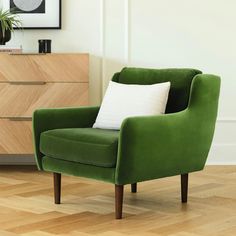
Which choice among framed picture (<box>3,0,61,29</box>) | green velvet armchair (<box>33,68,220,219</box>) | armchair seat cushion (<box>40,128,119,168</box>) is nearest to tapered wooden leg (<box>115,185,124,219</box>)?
green velvet armchair (<box>33,68,220,219</box>)

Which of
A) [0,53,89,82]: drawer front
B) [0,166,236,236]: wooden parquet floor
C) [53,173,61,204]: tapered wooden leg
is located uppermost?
[0,53,89,82]: drawer front

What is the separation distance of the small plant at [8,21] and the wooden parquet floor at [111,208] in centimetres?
119

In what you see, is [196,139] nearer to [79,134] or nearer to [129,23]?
[79,134]

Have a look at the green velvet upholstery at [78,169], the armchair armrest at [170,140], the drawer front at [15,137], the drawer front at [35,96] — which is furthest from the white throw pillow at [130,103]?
the drawer front at [15,137]

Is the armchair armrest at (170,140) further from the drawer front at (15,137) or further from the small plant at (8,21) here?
the small plant at (8,21)

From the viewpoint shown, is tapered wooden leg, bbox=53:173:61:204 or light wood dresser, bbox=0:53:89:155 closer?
tapered wooden leg, bbox=53:173:61:204

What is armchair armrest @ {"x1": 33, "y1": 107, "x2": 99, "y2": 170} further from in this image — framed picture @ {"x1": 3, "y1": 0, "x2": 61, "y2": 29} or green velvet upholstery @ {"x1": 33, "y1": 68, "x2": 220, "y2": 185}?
framed picture @ {"x1": 3, "y1": 0, "x2": 61, "y2": 29}

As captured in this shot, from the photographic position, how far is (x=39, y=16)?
5371 mm

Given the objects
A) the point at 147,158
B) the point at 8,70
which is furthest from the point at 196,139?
the point at 8,70

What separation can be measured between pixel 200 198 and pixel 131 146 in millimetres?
933

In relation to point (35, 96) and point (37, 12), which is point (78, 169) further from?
point (37, 12)

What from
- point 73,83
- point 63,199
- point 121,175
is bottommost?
point 63,199

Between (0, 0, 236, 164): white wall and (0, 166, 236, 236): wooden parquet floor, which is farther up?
(0, 0, 236, 164): white wall

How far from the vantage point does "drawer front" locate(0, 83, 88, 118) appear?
16.5ft
